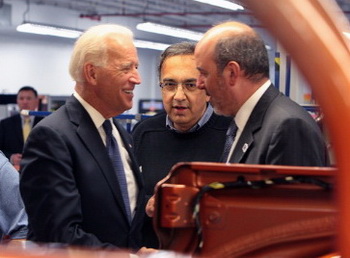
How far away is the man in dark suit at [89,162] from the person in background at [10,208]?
70 cm

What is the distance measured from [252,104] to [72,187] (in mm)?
657

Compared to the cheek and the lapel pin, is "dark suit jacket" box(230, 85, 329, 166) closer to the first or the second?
the lapel pin

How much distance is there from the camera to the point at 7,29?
776 inches

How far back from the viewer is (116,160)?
2.44 m

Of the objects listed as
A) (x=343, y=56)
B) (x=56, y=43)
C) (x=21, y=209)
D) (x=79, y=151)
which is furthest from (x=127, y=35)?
(x=56, y=43)

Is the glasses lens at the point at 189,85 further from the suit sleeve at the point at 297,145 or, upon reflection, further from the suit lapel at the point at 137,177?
the suit sleeve at the point at 297,145

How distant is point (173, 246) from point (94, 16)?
771 inches

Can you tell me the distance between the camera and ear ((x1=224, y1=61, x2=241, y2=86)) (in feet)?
7.95

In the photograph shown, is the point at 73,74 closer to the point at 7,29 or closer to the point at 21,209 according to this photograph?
the point at 21,209

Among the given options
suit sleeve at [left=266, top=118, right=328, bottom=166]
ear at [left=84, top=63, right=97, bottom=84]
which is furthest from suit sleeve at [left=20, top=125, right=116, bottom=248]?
suit sleeve at [left=266, top=118, right=328, bottom=166]

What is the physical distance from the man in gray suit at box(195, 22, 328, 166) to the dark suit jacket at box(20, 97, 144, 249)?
1.38ft

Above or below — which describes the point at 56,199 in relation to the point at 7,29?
below

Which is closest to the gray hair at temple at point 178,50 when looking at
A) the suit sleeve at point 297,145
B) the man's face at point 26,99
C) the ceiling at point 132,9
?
the suit sleeve at point 297,145

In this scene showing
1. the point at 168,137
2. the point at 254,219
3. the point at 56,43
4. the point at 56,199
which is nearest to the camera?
the point at 254,219
